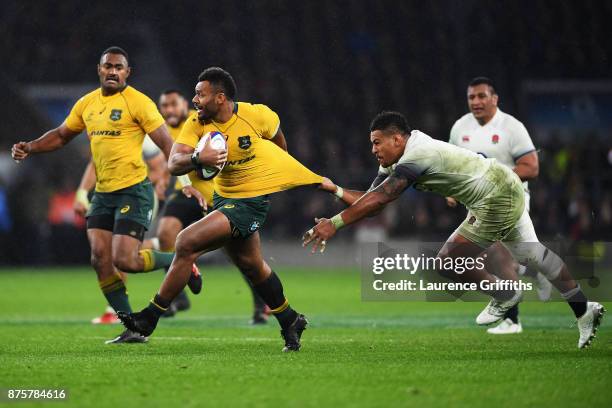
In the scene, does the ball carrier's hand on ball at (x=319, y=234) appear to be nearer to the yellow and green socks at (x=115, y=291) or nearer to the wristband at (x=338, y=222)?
the wristband at (x=338, y=222)

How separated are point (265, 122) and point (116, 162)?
1.99 m

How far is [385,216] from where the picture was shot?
2389 cm

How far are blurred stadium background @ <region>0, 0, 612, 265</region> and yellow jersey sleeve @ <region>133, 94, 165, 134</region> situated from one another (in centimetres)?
1233

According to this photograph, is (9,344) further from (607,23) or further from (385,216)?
(607,23)

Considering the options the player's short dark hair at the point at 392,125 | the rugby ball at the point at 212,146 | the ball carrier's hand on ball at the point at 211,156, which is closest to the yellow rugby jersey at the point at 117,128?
the rugby ball at the point at 212,146

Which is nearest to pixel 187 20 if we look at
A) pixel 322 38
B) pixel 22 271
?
pixel 322 38

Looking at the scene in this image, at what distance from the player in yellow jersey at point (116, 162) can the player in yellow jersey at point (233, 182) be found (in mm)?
1336

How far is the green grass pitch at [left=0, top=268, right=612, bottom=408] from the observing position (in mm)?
6465

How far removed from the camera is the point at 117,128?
10.2 m

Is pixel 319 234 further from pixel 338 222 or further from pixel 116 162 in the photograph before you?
pixel 116 162

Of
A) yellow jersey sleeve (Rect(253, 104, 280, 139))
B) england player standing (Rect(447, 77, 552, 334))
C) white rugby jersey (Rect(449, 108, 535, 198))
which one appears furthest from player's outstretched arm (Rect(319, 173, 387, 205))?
white rugby jersey (Rect(449, 108, 535, 198))

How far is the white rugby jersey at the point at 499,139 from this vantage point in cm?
1123

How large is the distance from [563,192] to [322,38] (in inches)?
445

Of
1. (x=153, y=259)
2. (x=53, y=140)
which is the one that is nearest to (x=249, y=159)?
(x=153, y=259)
